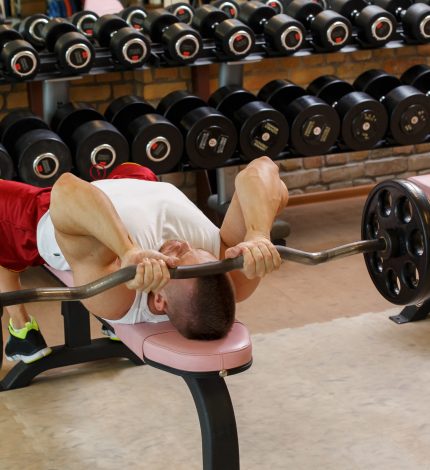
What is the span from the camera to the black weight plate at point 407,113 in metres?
4.04

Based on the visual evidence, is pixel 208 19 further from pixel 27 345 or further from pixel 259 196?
pixel 259 196

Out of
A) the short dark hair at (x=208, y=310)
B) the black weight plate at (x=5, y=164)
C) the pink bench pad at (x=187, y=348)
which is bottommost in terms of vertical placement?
the pink bench pad at (x=187, y=348)

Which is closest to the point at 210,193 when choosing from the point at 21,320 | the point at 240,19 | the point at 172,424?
the point at 240,19

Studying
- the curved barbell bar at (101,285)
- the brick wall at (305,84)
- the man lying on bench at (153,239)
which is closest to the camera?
the curved barbell bar at (101,285)

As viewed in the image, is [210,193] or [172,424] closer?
[172,424]

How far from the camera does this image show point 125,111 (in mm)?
3742

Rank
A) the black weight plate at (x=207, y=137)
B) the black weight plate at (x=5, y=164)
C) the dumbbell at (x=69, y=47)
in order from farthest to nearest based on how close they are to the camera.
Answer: the black weight plate at (x=207, y=137) → the dumbbell at (x=69, y=47) → the black weight plate at (x=5, y=164)

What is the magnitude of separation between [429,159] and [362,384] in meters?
2.46

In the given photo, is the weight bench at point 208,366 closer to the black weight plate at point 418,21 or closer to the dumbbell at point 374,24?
the dumbbell at point 374,24

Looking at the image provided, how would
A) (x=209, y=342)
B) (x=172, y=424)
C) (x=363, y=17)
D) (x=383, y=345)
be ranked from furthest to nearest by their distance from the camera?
(x=363, y=17)
(x=383, y=345)
(x=172, y=424)
(x=209, y=342)

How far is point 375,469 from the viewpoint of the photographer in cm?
235

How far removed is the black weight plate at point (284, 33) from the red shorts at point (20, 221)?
1504 mm

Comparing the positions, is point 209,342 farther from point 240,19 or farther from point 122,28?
point 240,19

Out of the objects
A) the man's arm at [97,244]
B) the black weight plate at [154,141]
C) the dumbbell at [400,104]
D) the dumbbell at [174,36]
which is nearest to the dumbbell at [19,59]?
the black weight plate at [154,141]
